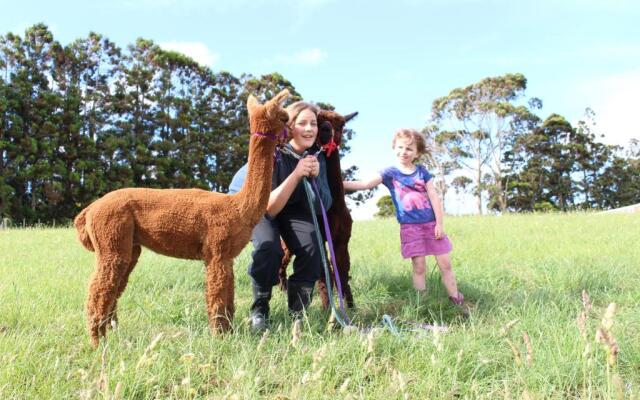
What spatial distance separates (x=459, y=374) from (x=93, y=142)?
18.5m

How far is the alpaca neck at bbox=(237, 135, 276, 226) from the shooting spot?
9.03 feet

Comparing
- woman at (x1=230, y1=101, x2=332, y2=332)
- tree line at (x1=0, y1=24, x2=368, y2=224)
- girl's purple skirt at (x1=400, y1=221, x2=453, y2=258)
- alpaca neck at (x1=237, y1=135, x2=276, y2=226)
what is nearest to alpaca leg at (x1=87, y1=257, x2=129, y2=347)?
alpaca neck at (x1=237, y1=135, x2=276, y2=226)

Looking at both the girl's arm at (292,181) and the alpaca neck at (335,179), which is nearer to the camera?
the girl's arm at (292,181)

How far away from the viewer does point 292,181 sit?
3.11 metres

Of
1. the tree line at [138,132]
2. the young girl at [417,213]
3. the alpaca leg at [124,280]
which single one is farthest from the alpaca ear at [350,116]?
the tree line at [138,132]

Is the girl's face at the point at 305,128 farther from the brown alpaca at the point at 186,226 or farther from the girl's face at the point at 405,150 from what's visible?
the girl's face at the point at 405,150

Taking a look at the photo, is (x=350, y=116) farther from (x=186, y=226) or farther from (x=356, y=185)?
(x=186, y=226)

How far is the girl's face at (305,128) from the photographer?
131 inches

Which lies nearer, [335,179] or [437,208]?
[335,179]

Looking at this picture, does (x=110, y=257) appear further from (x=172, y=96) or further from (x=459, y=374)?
(x=172, y=96)

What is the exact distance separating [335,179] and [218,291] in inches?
52.7

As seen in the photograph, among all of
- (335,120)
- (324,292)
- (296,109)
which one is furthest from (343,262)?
(296,109)

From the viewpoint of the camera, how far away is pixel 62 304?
3.69 m

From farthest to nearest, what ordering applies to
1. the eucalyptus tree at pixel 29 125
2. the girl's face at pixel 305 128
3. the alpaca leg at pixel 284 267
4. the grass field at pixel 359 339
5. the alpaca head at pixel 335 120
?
1. the eucalyptus tree at pixel 29 125
2. the alpaca leg at pixel 284 267
3. the alpaca head at pixel 335 120
4. the girl's face at pixel 305 128
5. the grass field at pixel 359 339
